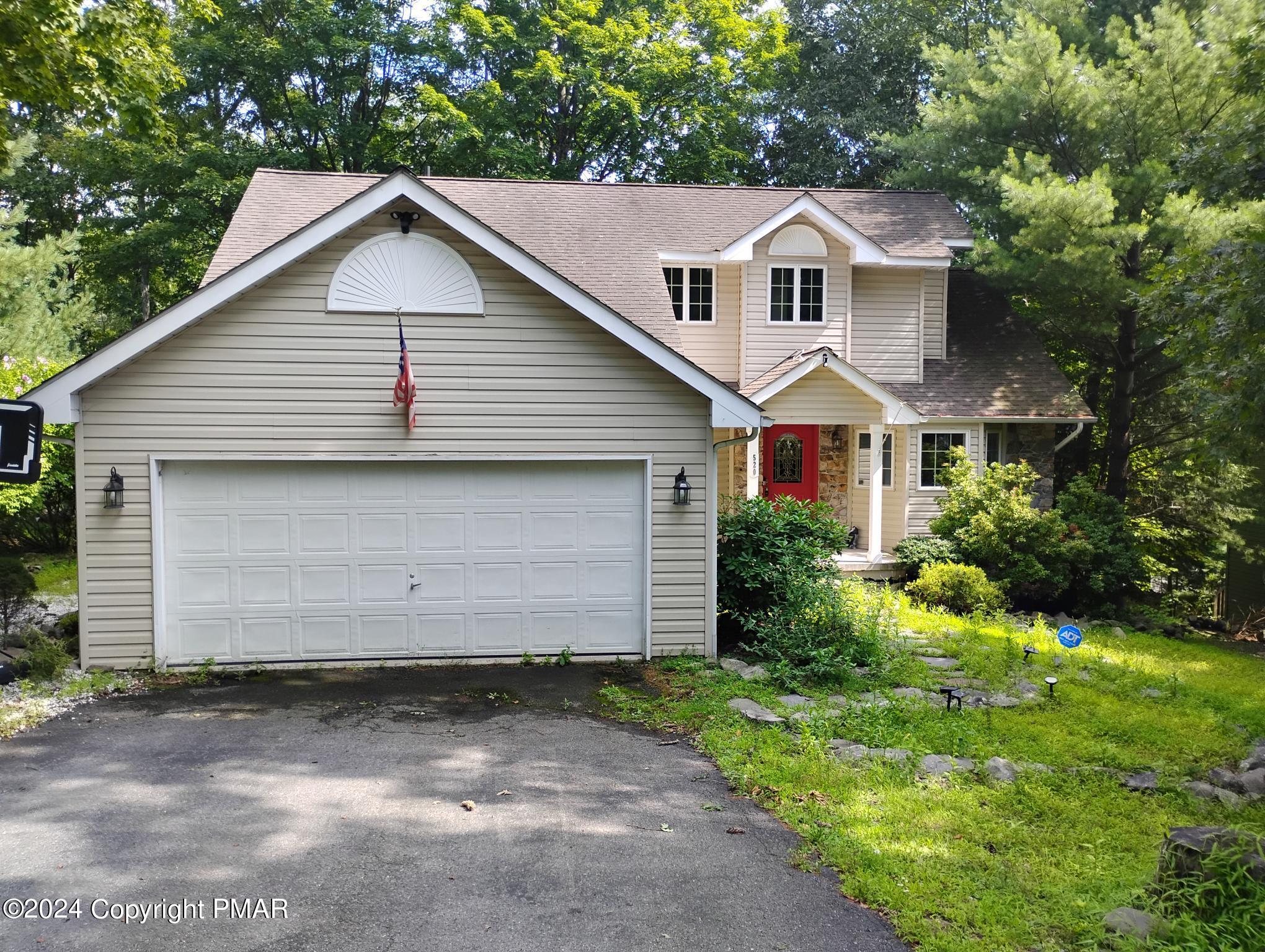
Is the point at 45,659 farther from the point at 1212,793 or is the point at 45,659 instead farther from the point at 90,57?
the point at 1212,793

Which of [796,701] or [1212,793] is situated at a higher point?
[796,701]

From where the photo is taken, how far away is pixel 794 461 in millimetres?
16703

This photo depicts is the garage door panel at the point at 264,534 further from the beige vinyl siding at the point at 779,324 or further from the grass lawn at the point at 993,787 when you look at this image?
the beige vinyl siding at the point at 779,324

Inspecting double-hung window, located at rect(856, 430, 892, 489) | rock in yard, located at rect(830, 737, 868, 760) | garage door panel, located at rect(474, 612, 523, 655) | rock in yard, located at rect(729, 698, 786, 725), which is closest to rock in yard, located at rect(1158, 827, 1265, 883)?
rock in yard, located at rect(830, 737, 868, 760)

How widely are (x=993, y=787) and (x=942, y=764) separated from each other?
44 cm

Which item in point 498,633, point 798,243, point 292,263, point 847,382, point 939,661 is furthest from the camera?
point 798,243

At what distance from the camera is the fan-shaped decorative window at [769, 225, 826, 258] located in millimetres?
15672

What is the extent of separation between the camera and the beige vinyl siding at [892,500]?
16141 mm

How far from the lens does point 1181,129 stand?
15.5 m

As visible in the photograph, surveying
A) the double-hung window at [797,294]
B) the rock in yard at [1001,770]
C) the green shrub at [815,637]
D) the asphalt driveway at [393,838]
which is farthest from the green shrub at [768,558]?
the double-hung window at [797,294]

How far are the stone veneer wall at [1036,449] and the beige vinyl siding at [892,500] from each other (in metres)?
2.34

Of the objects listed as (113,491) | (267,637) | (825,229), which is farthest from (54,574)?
(825,229)

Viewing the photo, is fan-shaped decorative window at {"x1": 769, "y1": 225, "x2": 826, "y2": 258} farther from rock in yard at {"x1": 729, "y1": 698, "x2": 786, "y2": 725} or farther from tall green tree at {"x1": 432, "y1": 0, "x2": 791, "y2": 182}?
tall green tree at {"x1": 432, "y1": 0, "x2": 791, "y2": 182}

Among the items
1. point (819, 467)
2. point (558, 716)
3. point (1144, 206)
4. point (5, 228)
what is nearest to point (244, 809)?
point (558, 716)
